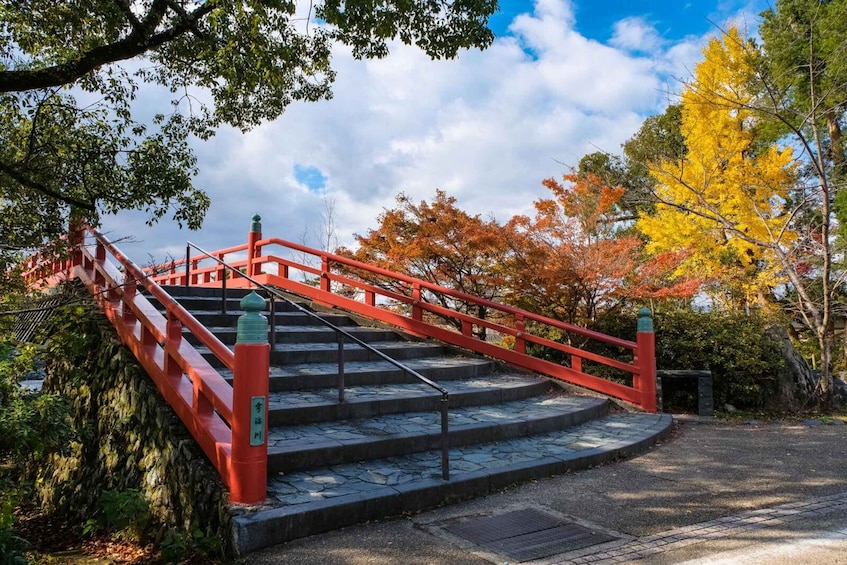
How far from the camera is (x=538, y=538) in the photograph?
3766 millimetres

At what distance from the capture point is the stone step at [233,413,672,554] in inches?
145

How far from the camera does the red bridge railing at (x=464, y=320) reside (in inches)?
314

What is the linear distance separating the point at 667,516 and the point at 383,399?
306 centimetres

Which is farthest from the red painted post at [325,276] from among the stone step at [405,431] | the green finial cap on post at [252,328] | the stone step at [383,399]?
the green finial cap on post at [252,328]

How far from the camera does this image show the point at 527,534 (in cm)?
385

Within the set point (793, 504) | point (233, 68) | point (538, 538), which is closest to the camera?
point (538, 538)

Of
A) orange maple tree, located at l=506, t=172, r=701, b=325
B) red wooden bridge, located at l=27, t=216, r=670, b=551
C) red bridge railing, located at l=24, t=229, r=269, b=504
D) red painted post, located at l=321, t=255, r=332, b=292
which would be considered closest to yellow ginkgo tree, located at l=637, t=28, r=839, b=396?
orange maple tree, located at l=506, t=172, r=701, b=325

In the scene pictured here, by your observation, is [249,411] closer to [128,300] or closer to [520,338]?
[128,300]

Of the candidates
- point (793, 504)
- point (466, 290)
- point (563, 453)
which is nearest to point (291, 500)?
point (563, 453)

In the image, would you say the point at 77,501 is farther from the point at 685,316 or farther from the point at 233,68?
the point at 685,316

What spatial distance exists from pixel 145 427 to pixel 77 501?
170 centimetres

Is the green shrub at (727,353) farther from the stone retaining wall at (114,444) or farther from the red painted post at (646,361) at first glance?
the stone retaining wall at (114,444)

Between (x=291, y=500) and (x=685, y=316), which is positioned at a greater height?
(x=685, y=316)

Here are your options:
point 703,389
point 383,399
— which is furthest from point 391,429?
point 703,389
